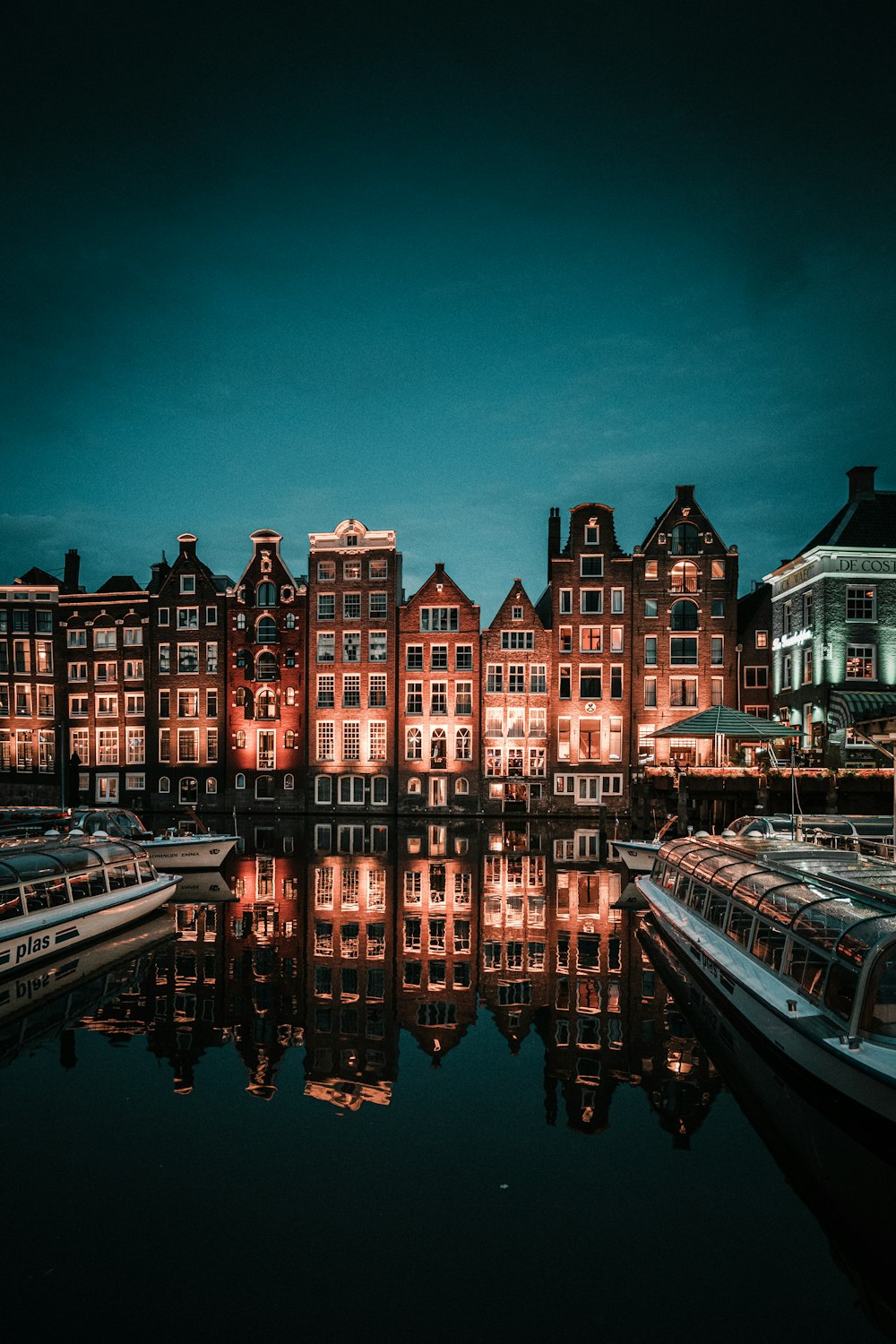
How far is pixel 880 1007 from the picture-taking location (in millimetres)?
10359

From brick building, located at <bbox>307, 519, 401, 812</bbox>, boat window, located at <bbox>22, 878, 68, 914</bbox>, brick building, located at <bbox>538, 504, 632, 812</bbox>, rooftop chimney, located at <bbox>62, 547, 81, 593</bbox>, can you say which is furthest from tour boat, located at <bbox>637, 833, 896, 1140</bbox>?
rooftop chimney, located at <bbox>62, 547, 81, 593</bbox>

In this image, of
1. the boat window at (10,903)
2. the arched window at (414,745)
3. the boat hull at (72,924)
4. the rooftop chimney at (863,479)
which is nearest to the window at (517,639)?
the arched window at (414,745)

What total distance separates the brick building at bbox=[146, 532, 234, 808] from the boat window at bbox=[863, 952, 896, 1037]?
49.5 m

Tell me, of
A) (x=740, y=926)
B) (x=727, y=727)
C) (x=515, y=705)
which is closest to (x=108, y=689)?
(x=515, y=705)

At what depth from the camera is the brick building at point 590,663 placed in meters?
51.7

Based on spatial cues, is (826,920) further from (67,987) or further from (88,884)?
(88,884)

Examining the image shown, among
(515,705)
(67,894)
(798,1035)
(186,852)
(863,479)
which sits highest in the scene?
(863,479)

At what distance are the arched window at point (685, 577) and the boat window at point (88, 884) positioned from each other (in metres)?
41.4

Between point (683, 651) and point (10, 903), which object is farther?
point (683, 651)

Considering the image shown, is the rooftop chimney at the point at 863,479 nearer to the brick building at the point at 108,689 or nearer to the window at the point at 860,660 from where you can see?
the window at the point at 860,660

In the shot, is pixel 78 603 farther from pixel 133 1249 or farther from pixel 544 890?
pixel 133 1249

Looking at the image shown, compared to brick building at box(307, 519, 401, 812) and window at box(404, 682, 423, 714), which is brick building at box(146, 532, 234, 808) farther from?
window at box(404, 682, 423, 714)

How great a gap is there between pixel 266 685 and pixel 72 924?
37.2 meters

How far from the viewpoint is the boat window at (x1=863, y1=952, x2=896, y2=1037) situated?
1019 cm
